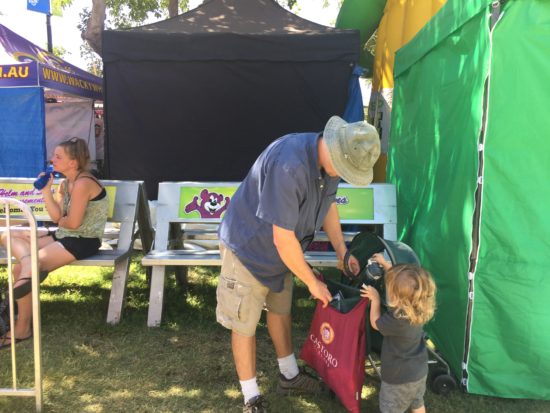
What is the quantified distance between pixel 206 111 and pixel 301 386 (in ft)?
13.4

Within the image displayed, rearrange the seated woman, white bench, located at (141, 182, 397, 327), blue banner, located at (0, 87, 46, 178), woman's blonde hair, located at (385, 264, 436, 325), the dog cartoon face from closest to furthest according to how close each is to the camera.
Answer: woman's blonde hair, located at (385, 264, 436, 325) < the seated woman < white bench, located at (141, 182, 397, 327) < the dog cartoon face < blue banner, located at (0, 87, 46, 178)

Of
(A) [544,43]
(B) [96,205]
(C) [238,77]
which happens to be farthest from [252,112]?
(A) [544,43]

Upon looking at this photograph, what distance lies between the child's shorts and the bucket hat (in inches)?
40.4

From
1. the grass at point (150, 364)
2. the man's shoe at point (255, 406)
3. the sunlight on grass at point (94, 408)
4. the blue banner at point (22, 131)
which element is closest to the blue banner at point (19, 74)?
the blue banner at point (22, 131)

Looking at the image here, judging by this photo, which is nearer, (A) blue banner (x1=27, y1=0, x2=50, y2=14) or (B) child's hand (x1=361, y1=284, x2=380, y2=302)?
(B) child's hand (x1=361, y1=284, x2=380, y2=302)

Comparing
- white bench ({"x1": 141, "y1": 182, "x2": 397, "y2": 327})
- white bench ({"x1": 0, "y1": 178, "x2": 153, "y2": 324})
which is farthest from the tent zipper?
white bench ({"x1": 0, "y1": 178, "x2": 153, "y2": 324})

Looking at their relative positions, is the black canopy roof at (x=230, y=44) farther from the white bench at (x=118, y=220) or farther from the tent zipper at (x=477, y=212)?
the tent zipper at (x=477, y=212)

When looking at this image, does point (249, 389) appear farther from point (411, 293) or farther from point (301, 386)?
point (411, 293)

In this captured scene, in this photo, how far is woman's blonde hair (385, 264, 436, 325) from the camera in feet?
7.13

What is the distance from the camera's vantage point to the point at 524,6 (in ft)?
7.88

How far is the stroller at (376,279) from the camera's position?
2486 millimetres

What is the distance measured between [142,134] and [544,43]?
4.70 metres

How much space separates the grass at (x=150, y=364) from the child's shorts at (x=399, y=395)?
36 centimetres

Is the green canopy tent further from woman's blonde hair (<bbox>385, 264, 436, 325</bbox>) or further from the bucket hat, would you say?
the bucket hat
